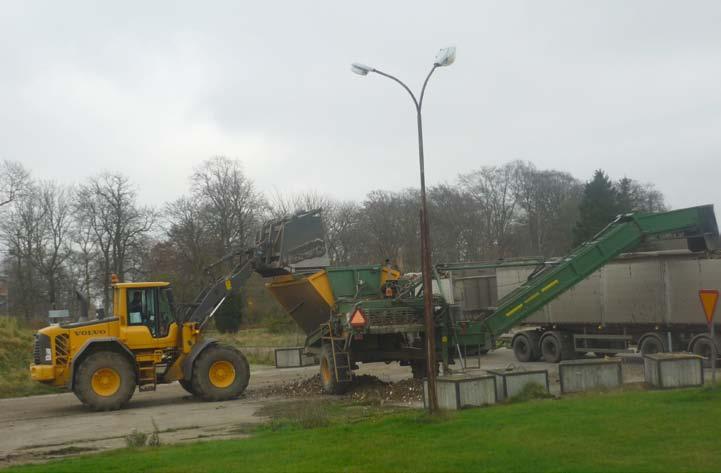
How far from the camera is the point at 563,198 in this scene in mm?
73750

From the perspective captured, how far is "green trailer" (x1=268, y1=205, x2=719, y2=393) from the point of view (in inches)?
752

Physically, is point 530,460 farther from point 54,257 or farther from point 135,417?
point 54,257

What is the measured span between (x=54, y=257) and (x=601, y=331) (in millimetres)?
50916

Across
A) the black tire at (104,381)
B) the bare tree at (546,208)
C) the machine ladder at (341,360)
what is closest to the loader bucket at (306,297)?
the machine ladder at (341,360)

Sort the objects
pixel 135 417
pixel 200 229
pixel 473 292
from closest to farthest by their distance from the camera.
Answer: pixel 135 417
pixel 473 292
pixel 200 229

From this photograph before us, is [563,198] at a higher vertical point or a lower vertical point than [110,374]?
higher

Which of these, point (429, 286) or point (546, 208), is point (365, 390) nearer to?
point (429, 286)

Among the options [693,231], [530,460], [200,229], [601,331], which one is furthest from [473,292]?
[200,229]

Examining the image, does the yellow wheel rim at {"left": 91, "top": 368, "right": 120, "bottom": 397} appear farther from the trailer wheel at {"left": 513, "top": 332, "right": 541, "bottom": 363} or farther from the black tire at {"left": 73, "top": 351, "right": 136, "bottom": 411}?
the trailer wheel at {"left": 513, "top": 332, "right": 541, "bottom": 363}

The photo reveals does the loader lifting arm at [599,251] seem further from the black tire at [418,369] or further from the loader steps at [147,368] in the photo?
the loader steps at [147,368]

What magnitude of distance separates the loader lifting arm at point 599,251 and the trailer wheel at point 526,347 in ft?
23.9

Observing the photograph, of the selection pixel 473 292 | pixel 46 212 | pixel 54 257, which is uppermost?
pixel 46 212

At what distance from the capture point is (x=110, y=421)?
1772 centimetres

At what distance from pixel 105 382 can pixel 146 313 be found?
2006 mm
